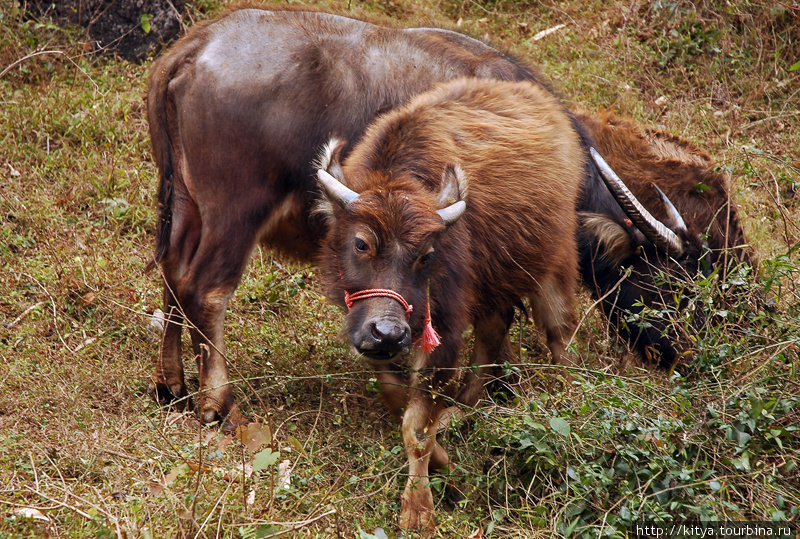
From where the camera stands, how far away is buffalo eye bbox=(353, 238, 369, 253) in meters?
3.85

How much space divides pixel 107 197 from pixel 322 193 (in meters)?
3.05

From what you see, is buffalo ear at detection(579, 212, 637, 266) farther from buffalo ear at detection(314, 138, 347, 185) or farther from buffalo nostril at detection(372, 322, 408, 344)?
buffalo nostril at detection(372, 322, 408, 344)

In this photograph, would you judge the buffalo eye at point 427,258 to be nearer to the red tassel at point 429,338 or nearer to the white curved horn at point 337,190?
the red tassel at point 429,338

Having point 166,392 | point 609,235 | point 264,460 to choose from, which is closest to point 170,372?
point 166,392

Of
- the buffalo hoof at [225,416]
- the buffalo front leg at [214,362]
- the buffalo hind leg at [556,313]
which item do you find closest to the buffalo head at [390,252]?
the buffalo front leg at [214,362]

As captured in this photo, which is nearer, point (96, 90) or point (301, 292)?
point (301, 292)

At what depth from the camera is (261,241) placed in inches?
196

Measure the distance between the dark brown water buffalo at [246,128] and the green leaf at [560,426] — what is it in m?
1.40

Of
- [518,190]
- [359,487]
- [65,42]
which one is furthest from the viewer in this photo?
[65,42]

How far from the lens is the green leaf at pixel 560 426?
3564 millimetres

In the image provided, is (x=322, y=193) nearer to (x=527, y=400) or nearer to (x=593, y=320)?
(x=527, y=400)

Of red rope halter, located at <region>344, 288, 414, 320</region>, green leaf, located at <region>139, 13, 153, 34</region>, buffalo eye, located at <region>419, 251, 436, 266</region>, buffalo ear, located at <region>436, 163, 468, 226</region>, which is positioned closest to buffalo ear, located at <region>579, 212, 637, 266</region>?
buffalo ear, located at <region>436, 163, 468, 226</region>

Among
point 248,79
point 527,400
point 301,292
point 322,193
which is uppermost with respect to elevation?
point 248,79

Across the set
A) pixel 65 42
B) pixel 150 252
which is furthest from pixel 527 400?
pixel 65 42
